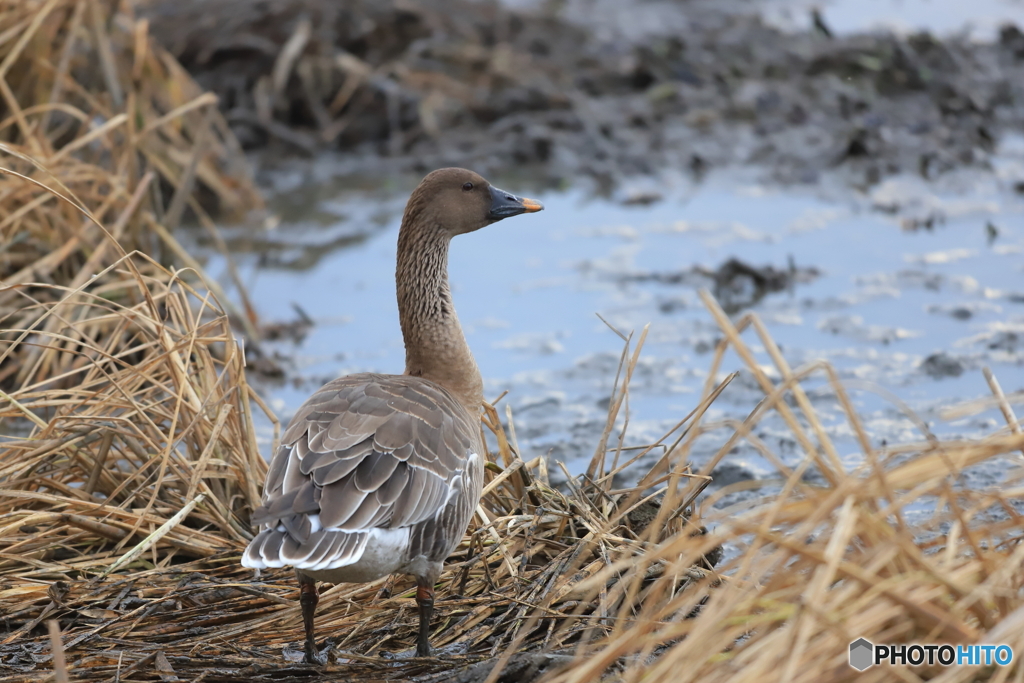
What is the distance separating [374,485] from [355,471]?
0.29 feet

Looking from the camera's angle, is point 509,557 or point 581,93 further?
point 581,93

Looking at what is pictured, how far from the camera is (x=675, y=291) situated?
8.18m

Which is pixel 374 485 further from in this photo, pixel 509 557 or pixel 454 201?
pixel 454 201

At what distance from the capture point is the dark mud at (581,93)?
10711 mm

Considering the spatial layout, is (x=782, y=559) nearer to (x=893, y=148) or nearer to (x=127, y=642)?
(x=127, y=642)

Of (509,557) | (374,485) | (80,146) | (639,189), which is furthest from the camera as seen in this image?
(639,189)

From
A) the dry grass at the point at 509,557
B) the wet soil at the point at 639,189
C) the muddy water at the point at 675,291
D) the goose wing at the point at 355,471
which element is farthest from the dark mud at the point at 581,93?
the goose wing at the point at 355,471

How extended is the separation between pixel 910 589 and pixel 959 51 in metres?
10.8

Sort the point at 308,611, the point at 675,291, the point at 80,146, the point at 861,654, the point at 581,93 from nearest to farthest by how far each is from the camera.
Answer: the point at 861,654 → the point at 308,611 → the point at 80,146 → the point at 675,291 → the point at 581,93

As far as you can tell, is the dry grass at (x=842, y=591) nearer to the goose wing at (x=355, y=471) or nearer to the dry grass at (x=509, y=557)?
the dry grass at (x=509, y=557)

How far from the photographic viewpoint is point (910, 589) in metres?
2.58

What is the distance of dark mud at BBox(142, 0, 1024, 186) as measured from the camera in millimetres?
10711

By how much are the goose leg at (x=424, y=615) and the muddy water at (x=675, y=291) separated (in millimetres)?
2135

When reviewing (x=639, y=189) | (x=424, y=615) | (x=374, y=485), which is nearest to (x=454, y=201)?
(x=374, y=485)
